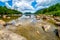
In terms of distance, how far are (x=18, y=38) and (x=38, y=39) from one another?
2381 mm

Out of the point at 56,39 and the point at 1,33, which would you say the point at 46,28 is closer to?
the point at 56,39

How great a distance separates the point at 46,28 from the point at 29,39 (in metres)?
4.11

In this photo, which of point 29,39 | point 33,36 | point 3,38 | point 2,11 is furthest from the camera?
point 2,11

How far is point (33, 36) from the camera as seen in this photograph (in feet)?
32.6

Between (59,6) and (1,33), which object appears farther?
(59,6)

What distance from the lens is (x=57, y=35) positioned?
11047 mm

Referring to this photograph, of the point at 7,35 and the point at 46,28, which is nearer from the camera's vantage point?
the point at 7,35

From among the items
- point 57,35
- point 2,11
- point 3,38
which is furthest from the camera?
point 2,11

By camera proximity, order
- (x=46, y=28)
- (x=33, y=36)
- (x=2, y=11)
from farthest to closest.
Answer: (x=2, y=11), (x=46, y=28), (x=33, y=36)

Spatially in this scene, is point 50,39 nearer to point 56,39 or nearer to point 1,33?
point 56,39

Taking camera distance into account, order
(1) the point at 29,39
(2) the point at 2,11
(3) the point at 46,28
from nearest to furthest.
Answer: (1) the point at 29,39, (3) the point at 46,28, (2) the point at 2,11

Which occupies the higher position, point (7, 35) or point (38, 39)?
point (7, 35)

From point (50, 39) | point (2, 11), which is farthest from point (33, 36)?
point (2, 11)

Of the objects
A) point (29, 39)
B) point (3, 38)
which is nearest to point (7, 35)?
point (3, 38)
